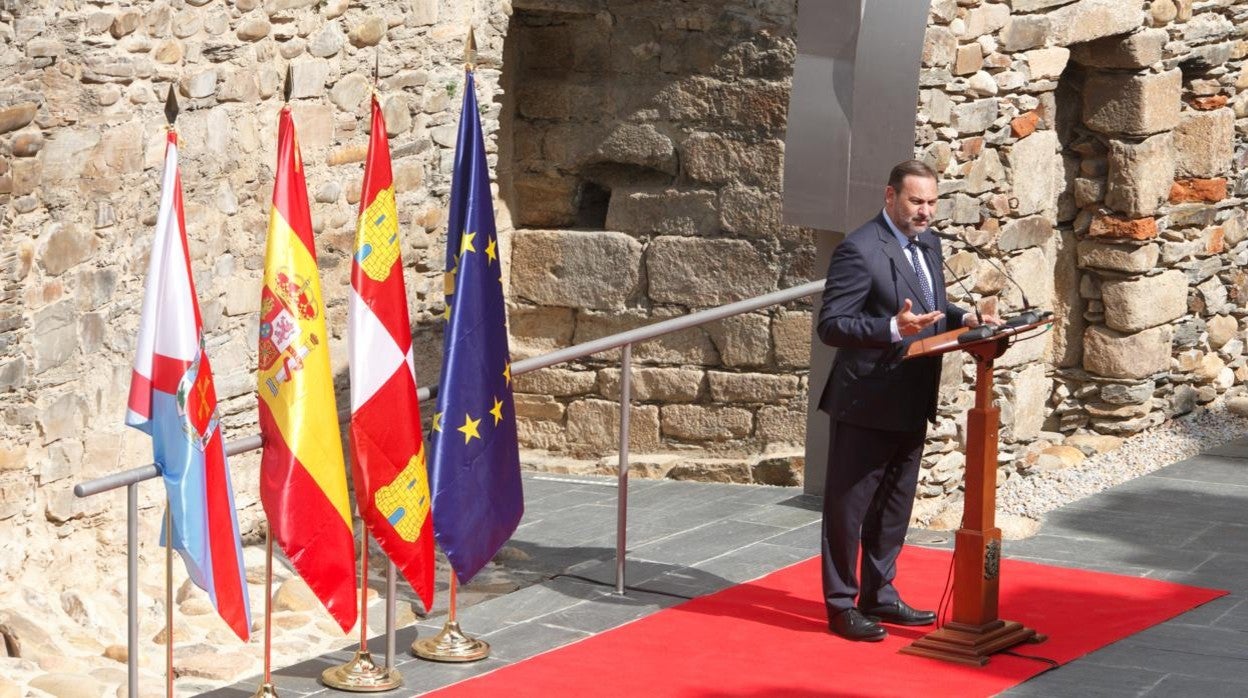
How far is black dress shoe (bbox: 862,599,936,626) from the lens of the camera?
632 centimetres

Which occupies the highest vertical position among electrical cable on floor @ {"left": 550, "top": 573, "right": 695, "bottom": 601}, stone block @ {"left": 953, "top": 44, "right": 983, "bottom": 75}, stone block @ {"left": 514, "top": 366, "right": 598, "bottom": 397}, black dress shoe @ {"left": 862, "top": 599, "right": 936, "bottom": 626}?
stone block @ {"left": 953, "top": 44, "right": 983, "bottom": 75}

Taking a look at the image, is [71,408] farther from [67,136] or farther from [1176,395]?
[1176,395]

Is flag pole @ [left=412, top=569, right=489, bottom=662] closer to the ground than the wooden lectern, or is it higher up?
closer to the ground

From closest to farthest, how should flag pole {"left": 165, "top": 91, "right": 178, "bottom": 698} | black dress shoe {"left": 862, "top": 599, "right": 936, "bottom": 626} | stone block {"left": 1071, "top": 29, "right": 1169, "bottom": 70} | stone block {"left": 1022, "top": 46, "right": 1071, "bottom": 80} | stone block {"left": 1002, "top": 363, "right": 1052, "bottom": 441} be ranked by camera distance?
1. flag pole {"left": 165, "top": 91, "right": 178, "bottom": 698}
2. black dress shoe {"left": 862, "top": 599, "right": 936, "bottom": 626}
3. stone block {"left": 1022, "top": 46, "right": 1071, "bottom": 80}
4. stone block {"left": 1002, "top": 363, "right": 1052, "bottom": 441}
5. stone block {"left": 1071, "top": 29, "right": 1169, "bottom": 70}

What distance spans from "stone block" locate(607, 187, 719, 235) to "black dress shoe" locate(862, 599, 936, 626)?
3686mm

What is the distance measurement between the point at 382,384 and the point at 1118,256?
4.78m

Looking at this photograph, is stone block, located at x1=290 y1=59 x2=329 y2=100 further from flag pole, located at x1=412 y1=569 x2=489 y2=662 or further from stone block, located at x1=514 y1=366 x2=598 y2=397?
flag pole, located at x1=412 y1=569 x2=489 y2=662

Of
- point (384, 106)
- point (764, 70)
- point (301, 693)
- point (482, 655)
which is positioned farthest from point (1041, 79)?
point (301, 693)

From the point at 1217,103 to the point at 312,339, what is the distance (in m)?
Answer: 5.73

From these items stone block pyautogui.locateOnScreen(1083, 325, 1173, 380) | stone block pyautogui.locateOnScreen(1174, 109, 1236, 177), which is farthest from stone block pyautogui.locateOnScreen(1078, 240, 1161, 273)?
stone block pyautogui.locateOnScreen(1174, 109, 1236, 177)

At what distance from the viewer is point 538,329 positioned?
33.4 feet

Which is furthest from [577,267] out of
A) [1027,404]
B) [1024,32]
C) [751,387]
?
[1024,32]

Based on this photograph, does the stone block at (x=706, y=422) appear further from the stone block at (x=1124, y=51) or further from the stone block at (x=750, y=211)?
the stone block at (x=1124, y=51)

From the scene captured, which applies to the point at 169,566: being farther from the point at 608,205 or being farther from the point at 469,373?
the point at 608,205
